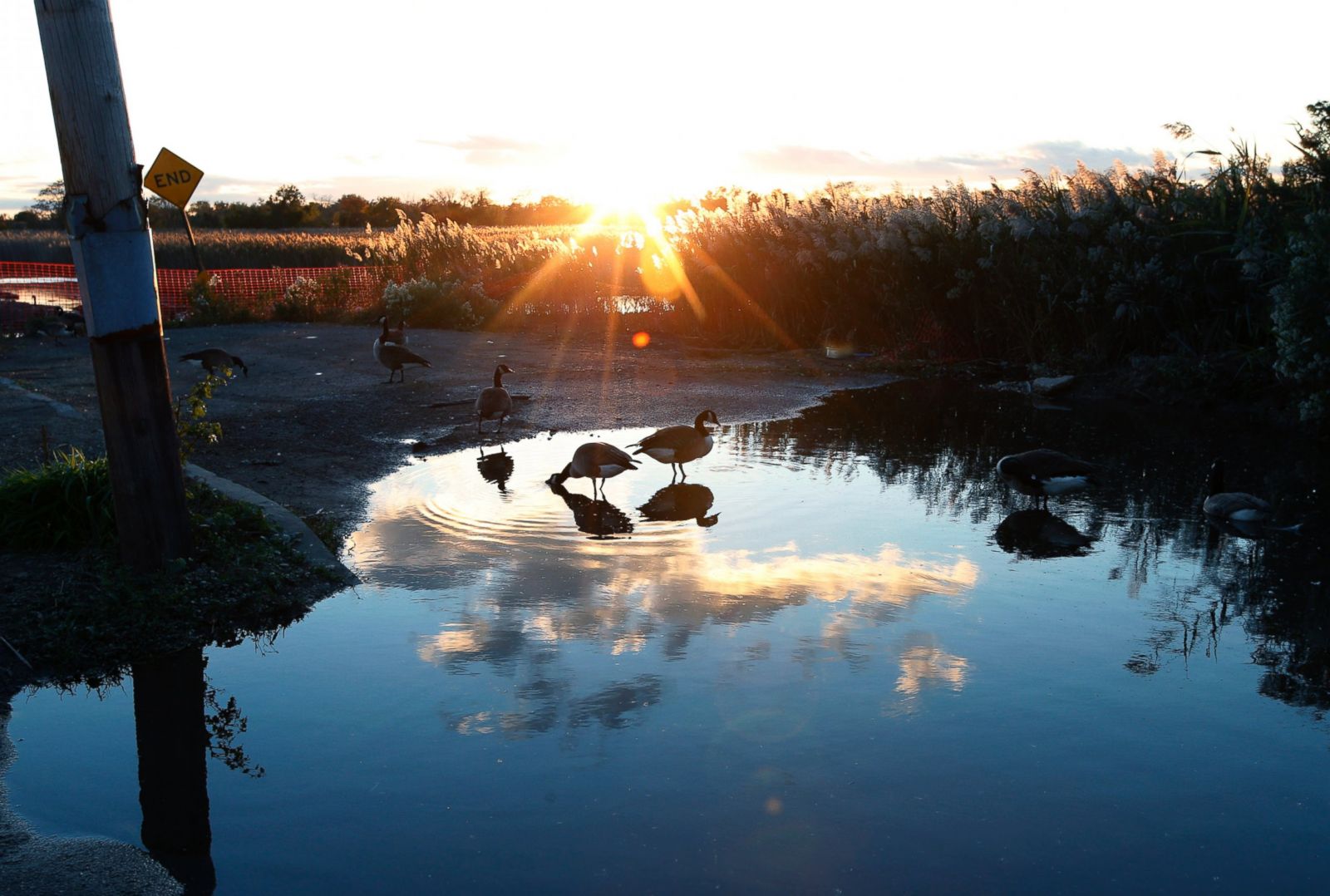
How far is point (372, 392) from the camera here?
16.2 meters

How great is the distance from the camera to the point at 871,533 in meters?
8.78

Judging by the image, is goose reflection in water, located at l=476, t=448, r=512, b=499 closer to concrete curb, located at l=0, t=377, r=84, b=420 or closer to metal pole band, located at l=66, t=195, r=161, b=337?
metal pole band, located at l=66, t=195, r=161, b=337

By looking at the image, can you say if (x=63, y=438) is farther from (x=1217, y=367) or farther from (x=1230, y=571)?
(x=1217, y=367)

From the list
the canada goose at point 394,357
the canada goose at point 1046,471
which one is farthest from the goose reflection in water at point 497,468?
the canada goose at point 394,357

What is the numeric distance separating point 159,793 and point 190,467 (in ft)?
14.1

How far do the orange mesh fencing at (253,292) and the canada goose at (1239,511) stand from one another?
22.8 m

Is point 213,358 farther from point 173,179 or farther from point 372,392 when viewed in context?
point 173,179

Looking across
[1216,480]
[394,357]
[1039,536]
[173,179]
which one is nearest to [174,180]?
[173,179]

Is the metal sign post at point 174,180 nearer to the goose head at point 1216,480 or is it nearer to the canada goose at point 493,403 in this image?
the canada goose at point 493,403

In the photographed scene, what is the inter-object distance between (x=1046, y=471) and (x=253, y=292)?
2452 centimetres

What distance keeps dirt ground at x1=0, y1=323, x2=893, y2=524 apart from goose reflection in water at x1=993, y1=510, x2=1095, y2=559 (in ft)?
18.1

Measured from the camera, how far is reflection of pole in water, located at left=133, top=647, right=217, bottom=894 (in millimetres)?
4227

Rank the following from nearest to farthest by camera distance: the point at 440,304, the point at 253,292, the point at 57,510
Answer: the point at 57,510 < the point at 440,304 < the point at 253,292

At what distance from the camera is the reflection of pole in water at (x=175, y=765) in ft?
13.9
